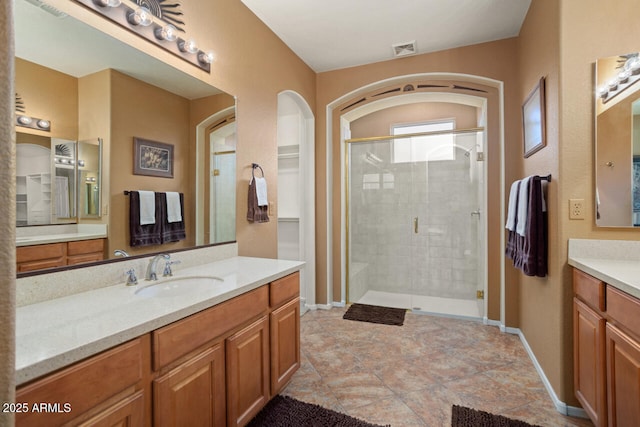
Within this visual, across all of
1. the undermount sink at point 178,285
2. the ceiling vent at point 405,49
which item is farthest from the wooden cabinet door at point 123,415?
the ceiling vent at point 405,49

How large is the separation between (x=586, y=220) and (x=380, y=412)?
163cm

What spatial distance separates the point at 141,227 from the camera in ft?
5.50

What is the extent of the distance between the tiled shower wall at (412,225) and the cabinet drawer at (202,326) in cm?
227

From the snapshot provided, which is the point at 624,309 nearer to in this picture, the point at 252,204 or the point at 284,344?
the point at 284,344

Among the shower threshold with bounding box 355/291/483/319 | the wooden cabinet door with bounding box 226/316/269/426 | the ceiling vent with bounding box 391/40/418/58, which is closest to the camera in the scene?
the wooden cabinet door with bounding box 226/316/269/426

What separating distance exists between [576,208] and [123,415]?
2.36m

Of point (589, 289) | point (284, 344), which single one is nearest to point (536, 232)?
point (589, 289)

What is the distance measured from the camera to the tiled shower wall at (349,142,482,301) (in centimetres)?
353

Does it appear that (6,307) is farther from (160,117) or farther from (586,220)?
(586,220)

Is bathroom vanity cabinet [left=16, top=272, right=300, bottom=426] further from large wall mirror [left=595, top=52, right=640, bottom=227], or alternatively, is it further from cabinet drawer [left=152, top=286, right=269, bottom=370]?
large wall mirror [left=595, top=52, right=640, bottom=227]

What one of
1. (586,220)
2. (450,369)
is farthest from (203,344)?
(586,220)

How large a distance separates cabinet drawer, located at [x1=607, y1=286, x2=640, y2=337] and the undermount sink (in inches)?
72.4

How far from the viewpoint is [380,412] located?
1.81 metres

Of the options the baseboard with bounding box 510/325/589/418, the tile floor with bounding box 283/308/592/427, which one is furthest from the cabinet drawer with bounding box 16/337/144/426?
the baseboard with bounding box 510/325/589/418
